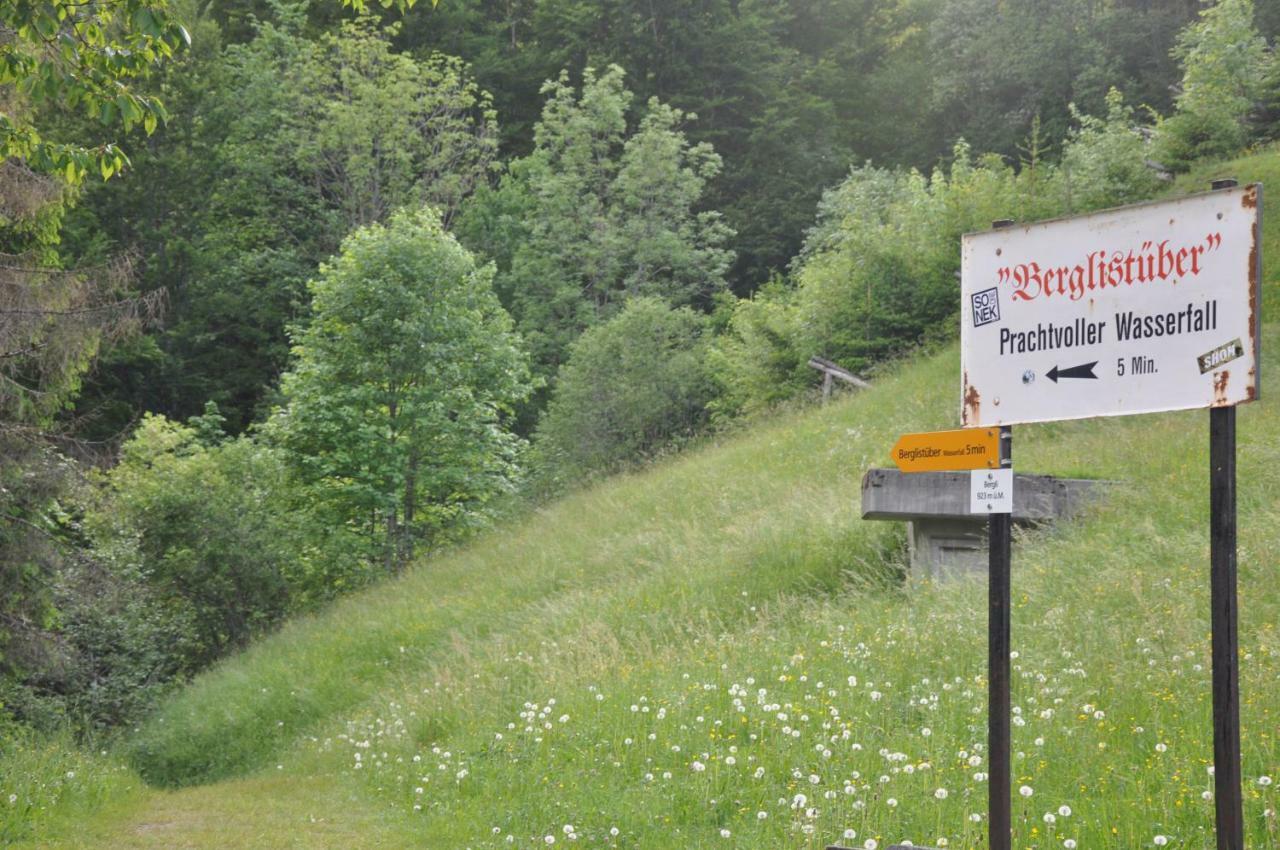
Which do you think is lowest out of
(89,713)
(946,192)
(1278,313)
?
(89,713)

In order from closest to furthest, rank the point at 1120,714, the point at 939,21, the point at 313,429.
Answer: the point at 1120,714
the point at 313,429
the point at 939,21

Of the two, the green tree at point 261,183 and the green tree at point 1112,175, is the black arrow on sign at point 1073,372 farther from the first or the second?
the green tree at point 261,183

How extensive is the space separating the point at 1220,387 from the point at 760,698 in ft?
13.9

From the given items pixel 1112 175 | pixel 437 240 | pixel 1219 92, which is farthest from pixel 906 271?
pixel 437 240

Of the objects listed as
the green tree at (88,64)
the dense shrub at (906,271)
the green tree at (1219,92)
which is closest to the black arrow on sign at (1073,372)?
the green tree at (88,64)

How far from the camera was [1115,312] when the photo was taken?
452 cm

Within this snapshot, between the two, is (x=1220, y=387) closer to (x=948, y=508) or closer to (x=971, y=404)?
(x=971, y=404)

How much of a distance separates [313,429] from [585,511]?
708 centimetres

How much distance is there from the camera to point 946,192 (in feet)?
83.5

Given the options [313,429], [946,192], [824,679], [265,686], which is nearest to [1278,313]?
[946,192]

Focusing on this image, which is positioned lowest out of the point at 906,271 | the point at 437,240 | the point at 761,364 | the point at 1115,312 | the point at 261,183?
the point at 1115,312

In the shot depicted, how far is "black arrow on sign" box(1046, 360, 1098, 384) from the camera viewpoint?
4559mm

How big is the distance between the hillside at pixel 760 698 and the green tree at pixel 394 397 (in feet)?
23.1

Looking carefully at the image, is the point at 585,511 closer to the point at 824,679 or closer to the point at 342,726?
the point at 342,726
